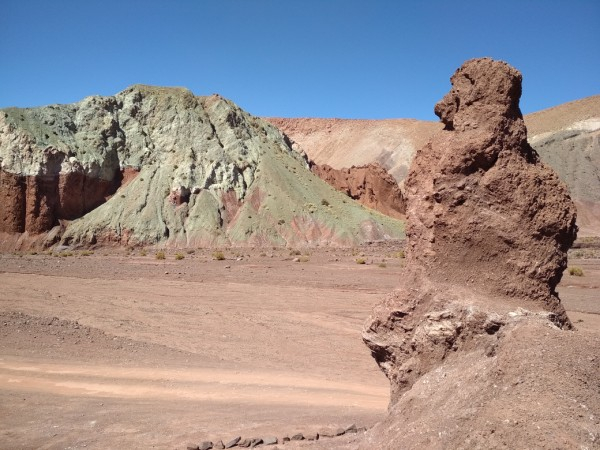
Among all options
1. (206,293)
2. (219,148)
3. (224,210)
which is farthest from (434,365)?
(219,148)

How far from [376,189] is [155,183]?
26.7 meters

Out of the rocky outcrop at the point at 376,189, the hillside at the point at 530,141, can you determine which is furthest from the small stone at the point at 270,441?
the rocky outcrop at the point at 376,189

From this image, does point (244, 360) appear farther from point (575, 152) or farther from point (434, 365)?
point (575, 152)

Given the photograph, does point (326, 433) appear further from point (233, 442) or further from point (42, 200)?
point (42, 200)

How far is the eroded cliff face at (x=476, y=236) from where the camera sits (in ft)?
18.6

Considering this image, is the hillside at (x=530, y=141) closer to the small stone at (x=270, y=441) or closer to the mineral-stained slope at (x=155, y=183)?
the mineral-stained slope at (x=155, y=183)

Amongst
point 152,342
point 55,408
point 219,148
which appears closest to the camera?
point 55,408

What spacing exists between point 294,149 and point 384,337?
206ft

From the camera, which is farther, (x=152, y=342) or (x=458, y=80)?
(x=152, y=342)

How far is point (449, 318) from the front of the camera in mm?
5430

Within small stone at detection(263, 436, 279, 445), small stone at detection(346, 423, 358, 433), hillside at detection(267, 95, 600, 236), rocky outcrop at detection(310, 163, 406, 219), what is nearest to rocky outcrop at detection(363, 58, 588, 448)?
small stone at detection(346, 423, 358, 433)

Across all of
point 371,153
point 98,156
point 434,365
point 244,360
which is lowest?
point 244,360

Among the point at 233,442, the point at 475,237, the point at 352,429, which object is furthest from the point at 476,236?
the point at 233,442

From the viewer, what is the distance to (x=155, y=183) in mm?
52875
